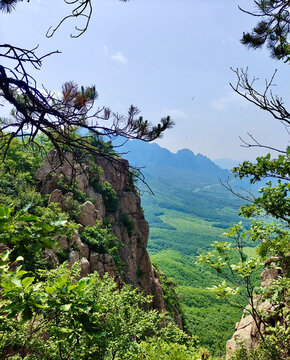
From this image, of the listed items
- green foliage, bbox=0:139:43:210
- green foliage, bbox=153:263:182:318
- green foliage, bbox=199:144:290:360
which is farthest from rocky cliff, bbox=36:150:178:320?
green foliage, bbox=199:144:290:360

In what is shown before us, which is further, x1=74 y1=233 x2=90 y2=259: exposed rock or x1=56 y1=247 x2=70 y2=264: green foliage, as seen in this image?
x1=74 y1=233 x2=90 y2=259: exposed rock

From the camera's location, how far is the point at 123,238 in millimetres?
24406

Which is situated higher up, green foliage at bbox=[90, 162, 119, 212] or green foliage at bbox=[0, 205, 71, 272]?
green foliage at bbox=[90, 162, 119, 212]

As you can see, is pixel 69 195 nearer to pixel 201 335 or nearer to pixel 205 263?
pixel 205 263

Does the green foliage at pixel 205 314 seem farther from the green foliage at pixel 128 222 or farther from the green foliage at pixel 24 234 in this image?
the green foliage at pixel 24 234

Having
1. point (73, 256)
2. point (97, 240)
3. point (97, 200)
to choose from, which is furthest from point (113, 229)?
point (73, 256)

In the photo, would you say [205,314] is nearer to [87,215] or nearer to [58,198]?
[87,215]

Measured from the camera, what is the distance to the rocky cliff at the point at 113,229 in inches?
572

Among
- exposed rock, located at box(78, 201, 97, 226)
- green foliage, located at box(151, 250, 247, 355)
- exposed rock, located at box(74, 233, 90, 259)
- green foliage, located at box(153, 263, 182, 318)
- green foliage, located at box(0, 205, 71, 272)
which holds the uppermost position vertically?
green foliage, located at box(0, 205, 71, 272)

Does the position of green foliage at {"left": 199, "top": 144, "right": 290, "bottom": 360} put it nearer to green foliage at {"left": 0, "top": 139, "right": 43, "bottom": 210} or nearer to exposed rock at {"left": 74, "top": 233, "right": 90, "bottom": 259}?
green foliage at {"left": 0, "top": 139, "right": 43, "bottom": 210}

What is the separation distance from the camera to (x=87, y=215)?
17.9m

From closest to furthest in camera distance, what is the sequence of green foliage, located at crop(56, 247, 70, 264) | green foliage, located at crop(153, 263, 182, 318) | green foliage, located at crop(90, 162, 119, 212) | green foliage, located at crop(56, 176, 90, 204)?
green foliage, located at crop(56, 247, 70, 264)
green foliage, located at crop(56, 176, 90, 204)
green foliage, located at crop(90, 162, 119, 212)
green foliage, located at crop(153, 263, 182, 318)

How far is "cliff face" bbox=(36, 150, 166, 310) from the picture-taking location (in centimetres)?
1444

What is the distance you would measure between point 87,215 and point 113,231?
581 centimetres
